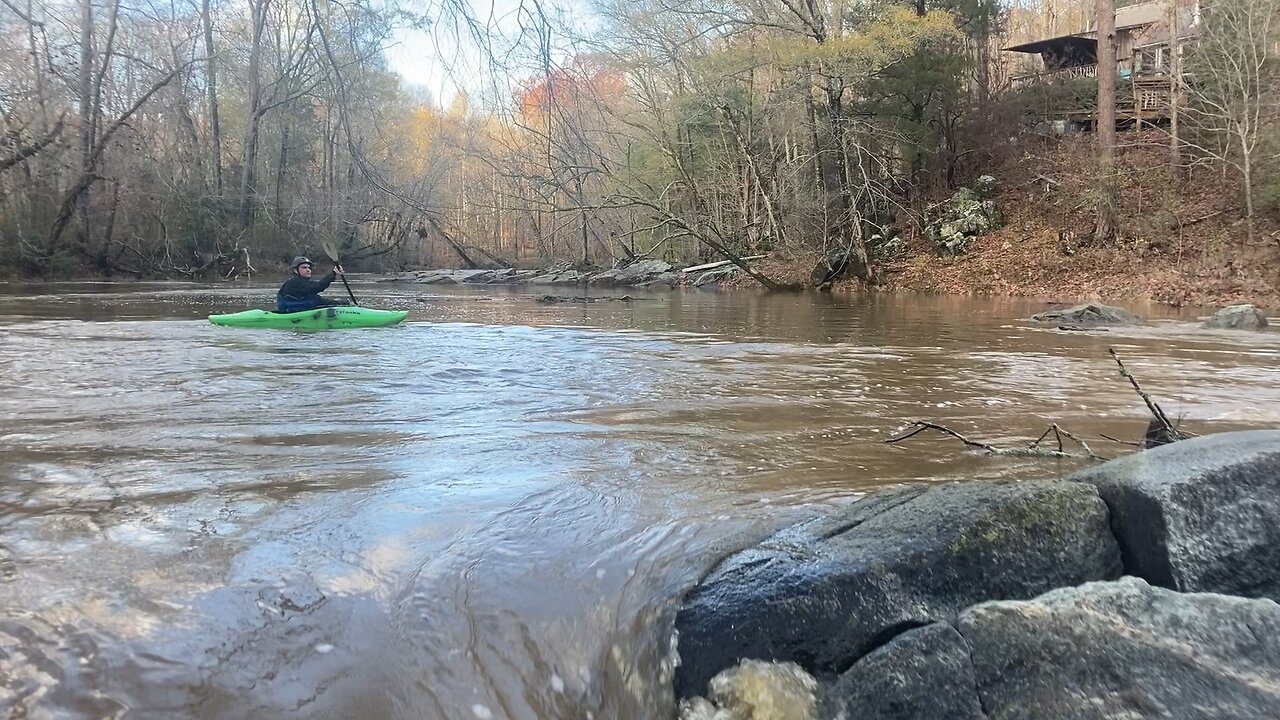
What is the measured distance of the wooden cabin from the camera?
73.0 ft

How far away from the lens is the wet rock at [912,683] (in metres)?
2.09

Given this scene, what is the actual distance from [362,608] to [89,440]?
2.95 metres

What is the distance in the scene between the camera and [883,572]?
2.46 meters

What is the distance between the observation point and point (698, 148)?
26.9m

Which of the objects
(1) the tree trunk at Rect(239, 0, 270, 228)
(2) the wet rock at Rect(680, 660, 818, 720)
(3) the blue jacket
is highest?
(1) the tree trunk at Rect(239, 0, 270, 228)

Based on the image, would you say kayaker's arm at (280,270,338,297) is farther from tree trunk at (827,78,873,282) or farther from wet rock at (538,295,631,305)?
tree trunk at (827,78,873,282)

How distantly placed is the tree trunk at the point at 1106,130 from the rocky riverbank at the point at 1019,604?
1699cm

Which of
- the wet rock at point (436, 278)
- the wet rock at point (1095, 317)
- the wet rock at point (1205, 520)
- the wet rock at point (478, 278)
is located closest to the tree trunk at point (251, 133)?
the wet rock at point (1205, 520)

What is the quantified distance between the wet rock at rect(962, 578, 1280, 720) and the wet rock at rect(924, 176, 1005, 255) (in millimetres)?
20604

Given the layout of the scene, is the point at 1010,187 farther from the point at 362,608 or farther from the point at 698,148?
the point at 362,608

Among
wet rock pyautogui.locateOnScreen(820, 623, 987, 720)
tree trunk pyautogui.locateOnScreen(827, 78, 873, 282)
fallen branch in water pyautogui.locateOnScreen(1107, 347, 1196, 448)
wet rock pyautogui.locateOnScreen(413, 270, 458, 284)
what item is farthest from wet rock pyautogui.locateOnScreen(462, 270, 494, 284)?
wet rock pyautogui.locateOnScreen(820, 623, 987, 720)

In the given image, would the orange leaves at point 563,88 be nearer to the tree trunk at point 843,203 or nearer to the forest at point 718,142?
the forest at point 718,142

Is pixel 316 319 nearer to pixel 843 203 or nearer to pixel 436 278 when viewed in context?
pixel 843 203

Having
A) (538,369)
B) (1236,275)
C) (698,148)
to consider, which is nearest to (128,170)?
(698,148)
